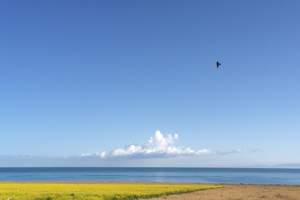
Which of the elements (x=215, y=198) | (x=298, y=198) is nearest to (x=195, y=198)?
(x=215, y=198)

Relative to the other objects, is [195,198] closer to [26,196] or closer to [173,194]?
[173,194]

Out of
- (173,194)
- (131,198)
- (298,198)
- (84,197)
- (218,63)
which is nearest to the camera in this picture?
(218,63)

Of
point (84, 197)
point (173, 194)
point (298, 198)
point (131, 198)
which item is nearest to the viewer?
point (84, 197)

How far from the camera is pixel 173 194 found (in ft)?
198

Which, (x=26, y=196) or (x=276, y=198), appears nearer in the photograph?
(x=26, y=196)

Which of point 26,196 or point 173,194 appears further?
point 173,194

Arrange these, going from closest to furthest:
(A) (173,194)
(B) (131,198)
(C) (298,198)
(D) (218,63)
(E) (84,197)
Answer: (D) (218,63) → (E) (84,197) → (B) (131,198) → (C) (298,198) → (A) (173,194)

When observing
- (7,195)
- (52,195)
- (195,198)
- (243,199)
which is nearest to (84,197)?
(52,195)

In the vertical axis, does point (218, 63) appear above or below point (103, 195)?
above

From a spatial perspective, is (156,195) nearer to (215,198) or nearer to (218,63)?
(215,198)

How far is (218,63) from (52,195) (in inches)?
1093

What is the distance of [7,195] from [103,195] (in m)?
9.96

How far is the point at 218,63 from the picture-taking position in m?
29.8

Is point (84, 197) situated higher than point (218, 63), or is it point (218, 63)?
point (218, 63)
